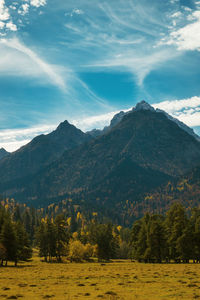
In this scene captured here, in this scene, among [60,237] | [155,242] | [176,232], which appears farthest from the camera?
[60,237]

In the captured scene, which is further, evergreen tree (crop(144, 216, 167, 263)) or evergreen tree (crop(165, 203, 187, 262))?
evergreen tree (crop(144, 216, 167, 263))

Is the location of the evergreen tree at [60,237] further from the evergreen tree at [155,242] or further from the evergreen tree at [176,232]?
the evergreen tree at [176,232]

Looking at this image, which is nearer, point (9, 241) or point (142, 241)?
point (9, 241)

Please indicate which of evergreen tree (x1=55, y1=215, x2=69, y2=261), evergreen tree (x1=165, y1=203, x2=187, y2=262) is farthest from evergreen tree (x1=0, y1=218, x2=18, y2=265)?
evergreen tree (x1=165, y1=203, x2=187, y2=262)

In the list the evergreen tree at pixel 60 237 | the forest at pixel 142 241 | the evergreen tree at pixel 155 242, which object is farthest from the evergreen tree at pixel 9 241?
the evergreen tree at pixel 155 242

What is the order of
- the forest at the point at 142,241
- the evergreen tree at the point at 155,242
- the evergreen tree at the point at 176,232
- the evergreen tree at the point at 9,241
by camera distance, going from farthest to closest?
the evergreen tree at the point at 155,242 → the evergreen tree at the point at 176,232 → the forest at the point at 142,241 → the evergreen tree at the point at 9,241

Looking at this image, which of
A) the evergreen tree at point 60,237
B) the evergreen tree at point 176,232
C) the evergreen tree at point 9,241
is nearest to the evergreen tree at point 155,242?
the evergreen tree at point 176,232

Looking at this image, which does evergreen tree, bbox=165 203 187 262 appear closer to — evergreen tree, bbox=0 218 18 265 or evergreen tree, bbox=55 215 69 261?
evergreen tree, bbox=55 215 69 261

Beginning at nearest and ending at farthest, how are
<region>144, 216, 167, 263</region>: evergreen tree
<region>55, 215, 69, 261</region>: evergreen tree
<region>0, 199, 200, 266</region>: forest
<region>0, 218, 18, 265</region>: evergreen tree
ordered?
<region>0, 218, 18, 265</region>: evergreen tree, <region>0, 199, 200, 266</region>: forest, <region>144, 216, 167, 263</region>: evergreen tree, <region>55, 215, 69, 261</region>: evergreen tree

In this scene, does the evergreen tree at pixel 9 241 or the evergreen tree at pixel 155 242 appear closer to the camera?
the evergreen tree at pixel 9 241

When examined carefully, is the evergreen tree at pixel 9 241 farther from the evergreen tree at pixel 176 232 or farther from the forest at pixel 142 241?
the evergreen tree at pixel 176 232

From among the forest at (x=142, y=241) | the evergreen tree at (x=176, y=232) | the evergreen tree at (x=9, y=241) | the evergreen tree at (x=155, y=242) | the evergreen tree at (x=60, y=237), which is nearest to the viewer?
the evergreen tree at (x=9, y=241)

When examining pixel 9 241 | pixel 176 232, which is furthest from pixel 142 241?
pixel 9 241

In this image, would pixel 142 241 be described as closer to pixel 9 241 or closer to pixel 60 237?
pixel 60 237
